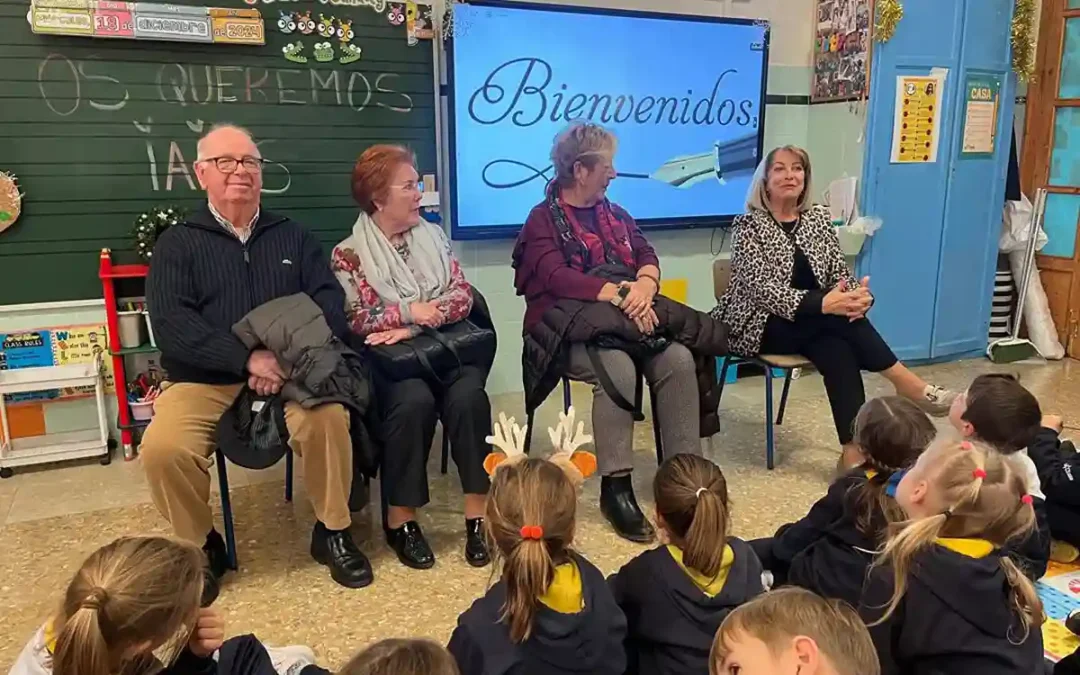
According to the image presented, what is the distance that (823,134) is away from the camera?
4.41 meters

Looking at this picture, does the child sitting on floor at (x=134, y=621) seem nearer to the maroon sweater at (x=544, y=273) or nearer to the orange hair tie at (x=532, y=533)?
the orange hair tie at (x=532, y=533)

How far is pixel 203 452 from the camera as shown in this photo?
2.28m

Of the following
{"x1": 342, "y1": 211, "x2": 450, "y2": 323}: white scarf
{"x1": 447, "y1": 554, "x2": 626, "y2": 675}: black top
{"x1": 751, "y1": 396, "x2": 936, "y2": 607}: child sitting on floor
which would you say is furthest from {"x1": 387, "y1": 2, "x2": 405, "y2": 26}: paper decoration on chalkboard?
{"x1": 447, "y1": 554, "x2": 626, "y2": 675}: black top

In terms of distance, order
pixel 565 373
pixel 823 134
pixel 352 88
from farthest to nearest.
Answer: pixel 823 134 < pixel 352 88 < pixel 565 373

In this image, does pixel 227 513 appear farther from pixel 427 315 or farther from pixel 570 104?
pixel 570 104

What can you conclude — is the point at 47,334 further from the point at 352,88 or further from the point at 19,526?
the point at 352,88

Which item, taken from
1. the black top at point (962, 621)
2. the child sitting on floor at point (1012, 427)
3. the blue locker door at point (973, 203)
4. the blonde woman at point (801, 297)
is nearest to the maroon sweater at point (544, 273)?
the blonde woman at point (801, 297)

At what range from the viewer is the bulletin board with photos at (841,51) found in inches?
161

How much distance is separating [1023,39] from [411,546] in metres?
4.04

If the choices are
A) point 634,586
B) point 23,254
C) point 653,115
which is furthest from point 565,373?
point 23,254

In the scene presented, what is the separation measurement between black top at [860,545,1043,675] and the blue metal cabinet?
10.5ft

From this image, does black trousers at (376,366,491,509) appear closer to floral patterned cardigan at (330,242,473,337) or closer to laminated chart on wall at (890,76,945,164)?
floral patterned cardigan at (330,242,473,337)

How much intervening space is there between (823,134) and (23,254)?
3625 mm

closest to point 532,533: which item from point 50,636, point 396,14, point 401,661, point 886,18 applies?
point 401,661
